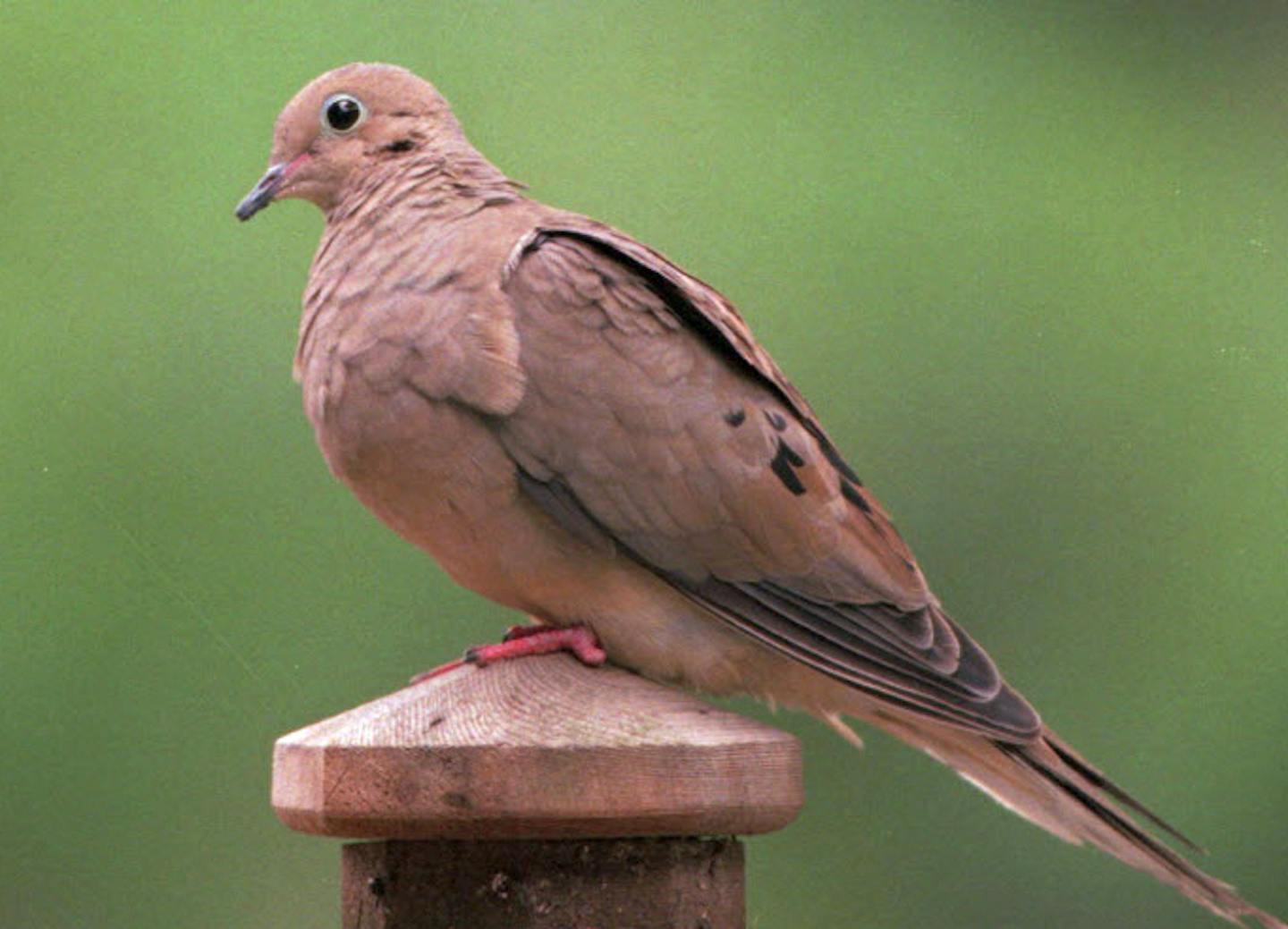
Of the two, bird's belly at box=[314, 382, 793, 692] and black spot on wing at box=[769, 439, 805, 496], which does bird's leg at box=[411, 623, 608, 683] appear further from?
black spot on wing at box=[769, 439, 805, 496]

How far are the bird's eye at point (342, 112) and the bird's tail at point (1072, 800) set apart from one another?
1.08 m

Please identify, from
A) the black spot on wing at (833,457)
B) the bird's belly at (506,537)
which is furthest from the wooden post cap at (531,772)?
the black spot on wing at (833,457)

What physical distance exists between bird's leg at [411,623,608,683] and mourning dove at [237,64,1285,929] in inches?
0.4

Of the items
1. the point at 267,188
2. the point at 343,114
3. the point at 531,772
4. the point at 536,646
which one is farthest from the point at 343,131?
the point at 531,772

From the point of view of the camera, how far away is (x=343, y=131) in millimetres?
Result: 2609

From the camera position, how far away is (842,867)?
320 cm

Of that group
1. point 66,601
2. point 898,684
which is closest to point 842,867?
point 898,684

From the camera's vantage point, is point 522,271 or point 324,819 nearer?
point 324,819

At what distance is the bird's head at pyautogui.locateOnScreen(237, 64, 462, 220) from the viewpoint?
2.60 metres

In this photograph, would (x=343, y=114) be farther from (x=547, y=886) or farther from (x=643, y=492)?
(x=547, y=886)

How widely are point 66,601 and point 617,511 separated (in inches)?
51.1

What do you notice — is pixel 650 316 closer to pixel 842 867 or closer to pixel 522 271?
pixel 522 271

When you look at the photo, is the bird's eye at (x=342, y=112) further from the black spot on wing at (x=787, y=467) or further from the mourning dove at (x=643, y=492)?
the black spot on wing at (x=787, y=467)

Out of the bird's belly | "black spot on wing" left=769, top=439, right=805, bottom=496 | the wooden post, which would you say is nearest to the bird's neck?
the bird's belly
